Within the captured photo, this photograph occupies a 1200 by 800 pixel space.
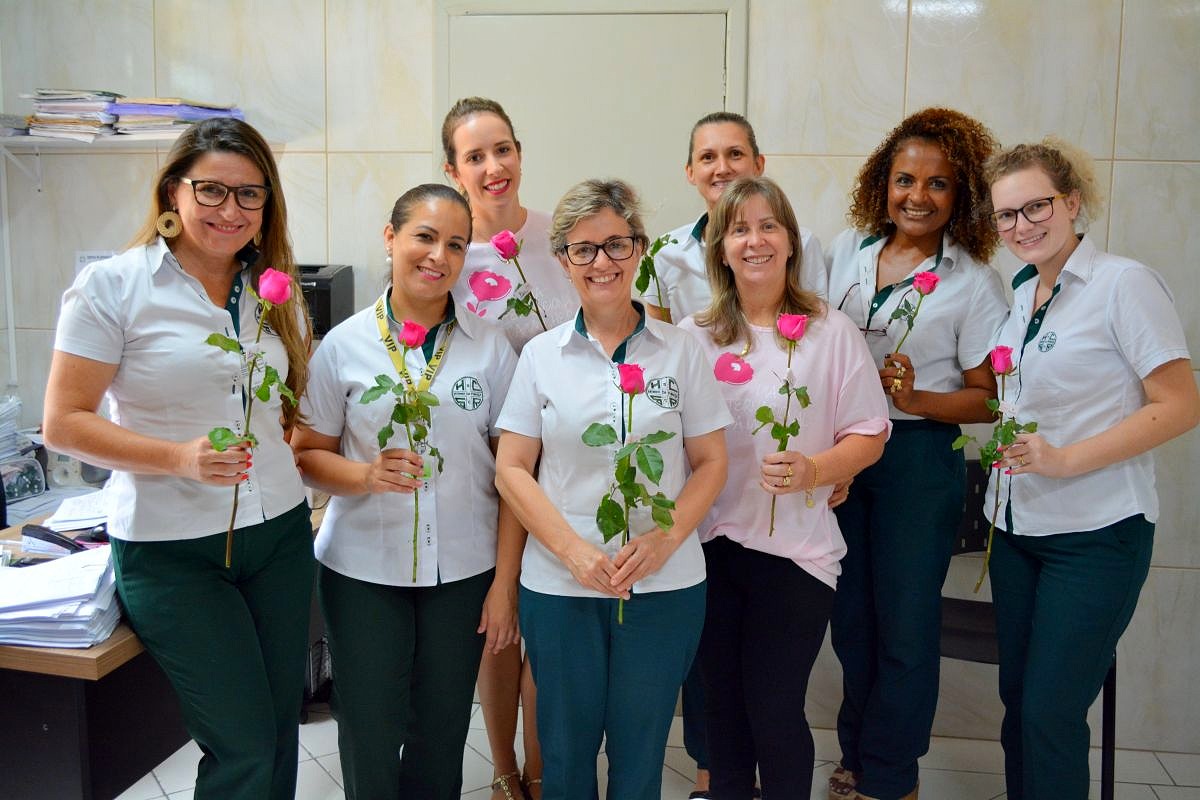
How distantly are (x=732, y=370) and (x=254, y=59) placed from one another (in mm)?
2396

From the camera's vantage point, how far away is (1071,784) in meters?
2.23

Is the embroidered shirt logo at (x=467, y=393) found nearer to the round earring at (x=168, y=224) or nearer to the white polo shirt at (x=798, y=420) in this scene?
the white polo shirt at (x=798, y=420)

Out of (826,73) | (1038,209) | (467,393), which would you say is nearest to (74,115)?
(467,393)

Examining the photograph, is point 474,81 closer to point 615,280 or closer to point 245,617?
point 615,280

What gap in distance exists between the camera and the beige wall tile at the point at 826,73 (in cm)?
326

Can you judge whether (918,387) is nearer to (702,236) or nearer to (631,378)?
(702,236)

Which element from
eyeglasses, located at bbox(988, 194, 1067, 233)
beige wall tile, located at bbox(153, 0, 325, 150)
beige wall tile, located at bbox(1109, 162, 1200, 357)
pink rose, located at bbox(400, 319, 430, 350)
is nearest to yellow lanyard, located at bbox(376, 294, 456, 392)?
pink rose, located at bbox(400, 319, 430, 350)

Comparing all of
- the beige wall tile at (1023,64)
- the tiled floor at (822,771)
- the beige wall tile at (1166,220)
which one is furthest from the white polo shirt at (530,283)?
the beige wall tile at (1166,220)

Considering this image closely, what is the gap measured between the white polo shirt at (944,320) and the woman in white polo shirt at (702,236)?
0.19m

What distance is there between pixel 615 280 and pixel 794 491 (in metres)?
0.61

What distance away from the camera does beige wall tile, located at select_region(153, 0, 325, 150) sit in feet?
11.2

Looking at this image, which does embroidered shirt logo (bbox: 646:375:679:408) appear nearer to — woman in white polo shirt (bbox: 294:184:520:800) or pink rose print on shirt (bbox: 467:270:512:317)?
woman in white polo shirt (bbox: 294:184:520:800)

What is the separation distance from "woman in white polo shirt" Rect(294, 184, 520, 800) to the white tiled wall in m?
1.46

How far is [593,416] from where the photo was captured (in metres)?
2.01
